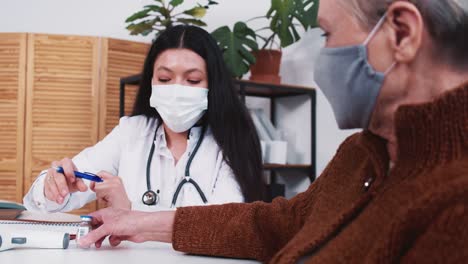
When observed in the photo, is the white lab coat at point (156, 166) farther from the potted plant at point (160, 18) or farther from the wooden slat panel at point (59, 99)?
the wooden slat panel at point (59, 99)

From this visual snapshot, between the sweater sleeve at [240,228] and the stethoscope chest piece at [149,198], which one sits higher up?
the sweater sleeve at [240,228]

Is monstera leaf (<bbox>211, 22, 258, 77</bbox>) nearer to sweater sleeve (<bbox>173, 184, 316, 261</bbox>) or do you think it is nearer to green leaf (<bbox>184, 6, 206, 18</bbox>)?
green leaf (<bbox>184, 6, 206, 18</bbox>)

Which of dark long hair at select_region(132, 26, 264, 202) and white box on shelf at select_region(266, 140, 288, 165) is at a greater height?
dark long hair at select_region(132, 26, 264, 202)

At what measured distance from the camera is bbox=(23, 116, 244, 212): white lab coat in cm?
164

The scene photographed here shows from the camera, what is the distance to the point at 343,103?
766mm

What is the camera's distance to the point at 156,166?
5.64ft

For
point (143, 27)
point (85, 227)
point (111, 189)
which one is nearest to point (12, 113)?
point (143, 27)

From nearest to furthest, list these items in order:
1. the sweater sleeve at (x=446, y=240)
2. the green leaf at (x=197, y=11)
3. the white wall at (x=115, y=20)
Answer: the sweater sleeve at (x=446, y=240) → the green leaf at (x=197, y=11) → the white wall at (x=115, y=20)

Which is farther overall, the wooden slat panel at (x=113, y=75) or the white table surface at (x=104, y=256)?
the wooden slat panel at (x=113, y=75)

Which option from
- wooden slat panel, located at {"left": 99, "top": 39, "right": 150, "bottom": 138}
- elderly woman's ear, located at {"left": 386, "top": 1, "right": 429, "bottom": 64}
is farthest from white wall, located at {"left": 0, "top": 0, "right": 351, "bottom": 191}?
elderly woman's ear, located at {"left": 386, "top": 1, "right": 429, "bottom": 64}

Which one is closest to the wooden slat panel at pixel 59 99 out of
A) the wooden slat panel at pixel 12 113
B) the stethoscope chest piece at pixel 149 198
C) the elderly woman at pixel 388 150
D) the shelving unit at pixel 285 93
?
the wooden slat panel at pixel 12 113

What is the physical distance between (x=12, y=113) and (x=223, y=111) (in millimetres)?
1899

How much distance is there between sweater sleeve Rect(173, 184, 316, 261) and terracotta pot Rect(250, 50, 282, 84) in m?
2.02

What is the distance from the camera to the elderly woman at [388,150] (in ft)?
1.79
